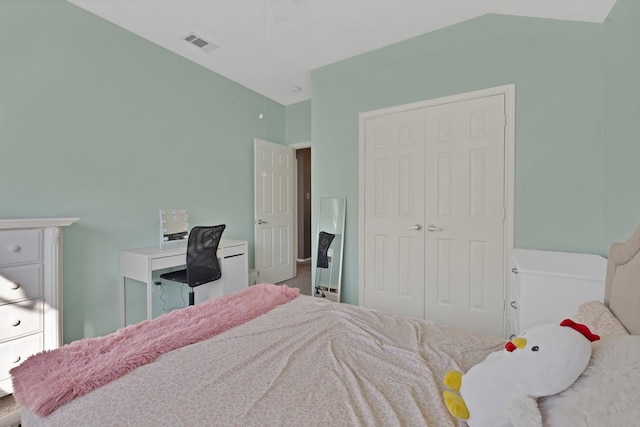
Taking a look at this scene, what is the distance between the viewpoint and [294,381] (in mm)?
948

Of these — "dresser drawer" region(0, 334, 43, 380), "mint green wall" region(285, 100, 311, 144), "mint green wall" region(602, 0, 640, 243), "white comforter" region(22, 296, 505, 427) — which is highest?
"mint green wall" region(285, 100, 311, 144)

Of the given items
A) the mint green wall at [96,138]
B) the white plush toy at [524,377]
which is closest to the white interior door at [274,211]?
the mint green wall at [96,138]

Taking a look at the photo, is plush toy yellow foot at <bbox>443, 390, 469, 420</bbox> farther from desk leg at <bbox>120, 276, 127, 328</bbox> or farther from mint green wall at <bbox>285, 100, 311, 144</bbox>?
mint green wall at <bbox>285, 100, 311, 144</bbox>

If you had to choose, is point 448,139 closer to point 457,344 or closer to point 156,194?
point 457,344

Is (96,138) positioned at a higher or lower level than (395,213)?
higher

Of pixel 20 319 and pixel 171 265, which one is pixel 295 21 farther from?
pixel 20 319

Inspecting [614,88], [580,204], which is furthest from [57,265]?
[614,88]

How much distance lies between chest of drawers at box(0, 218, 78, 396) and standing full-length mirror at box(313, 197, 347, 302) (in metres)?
2.21

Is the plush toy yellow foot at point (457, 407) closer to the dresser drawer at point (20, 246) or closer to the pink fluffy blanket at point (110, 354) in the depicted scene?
the pink fluffy blanket at point (110, 354)

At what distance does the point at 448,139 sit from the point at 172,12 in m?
2.58

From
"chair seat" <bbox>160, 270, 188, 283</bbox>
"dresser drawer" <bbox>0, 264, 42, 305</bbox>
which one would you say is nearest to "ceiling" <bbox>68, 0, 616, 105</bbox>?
"dresser drawer" <bbox>0, 264, 42, 305</bbox>

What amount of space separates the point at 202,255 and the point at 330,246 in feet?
4.42

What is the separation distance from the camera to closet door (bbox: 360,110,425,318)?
8.89 feet

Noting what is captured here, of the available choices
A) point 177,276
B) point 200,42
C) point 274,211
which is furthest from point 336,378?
point 274,211
